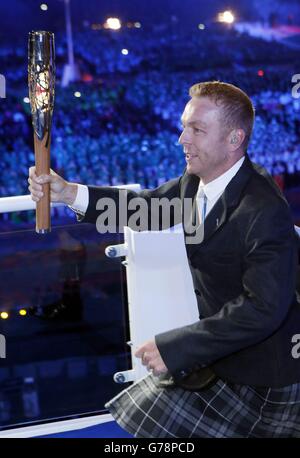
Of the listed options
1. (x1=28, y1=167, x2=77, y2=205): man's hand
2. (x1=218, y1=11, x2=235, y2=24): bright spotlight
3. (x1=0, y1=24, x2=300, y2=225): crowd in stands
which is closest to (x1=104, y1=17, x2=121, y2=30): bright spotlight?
(x1=0, y1=24, x2=300, y2=225): crowd in stands

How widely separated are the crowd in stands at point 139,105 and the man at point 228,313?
1836cm

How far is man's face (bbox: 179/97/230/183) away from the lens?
6.05 feet

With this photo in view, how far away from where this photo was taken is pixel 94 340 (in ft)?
44.7

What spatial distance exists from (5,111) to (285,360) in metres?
21.8

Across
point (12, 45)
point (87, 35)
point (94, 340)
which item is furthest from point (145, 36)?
point (94, 340)

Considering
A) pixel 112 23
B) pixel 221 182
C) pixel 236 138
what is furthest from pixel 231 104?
pixel 112 23

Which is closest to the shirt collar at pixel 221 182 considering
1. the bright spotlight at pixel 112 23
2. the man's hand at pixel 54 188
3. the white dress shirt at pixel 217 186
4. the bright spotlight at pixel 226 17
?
the white dress shirt at pixel 217 186

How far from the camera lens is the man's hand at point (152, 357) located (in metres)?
1.76

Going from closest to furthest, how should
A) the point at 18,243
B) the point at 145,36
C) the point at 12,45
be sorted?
1. the point at 18,243
2. the point at 12,45
3. the point at 145,36

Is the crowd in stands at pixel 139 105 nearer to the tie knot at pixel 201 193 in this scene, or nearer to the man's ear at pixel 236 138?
the tie knot at pixel 201 193

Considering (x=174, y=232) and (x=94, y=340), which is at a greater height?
(x=174, y=232)

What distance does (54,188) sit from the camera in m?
1.99
